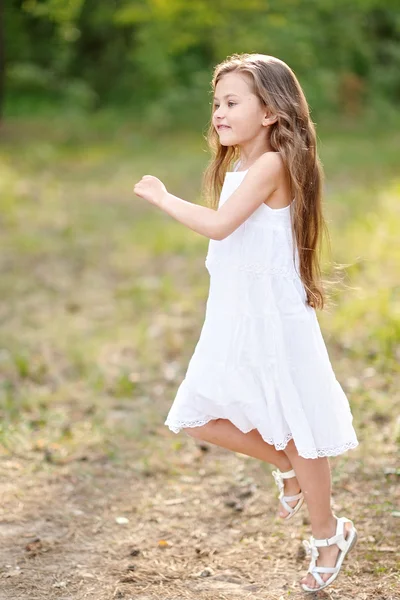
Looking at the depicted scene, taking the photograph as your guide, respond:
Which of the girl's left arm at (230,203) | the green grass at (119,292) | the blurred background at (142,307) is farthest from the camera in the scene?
the green grass at (119,292)

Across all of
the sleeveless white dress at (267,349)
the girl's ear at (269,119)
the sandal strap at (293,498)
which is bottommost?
the sandal strap at (293,498)

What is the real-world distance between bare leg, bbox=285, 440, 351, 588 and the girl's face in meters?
0.96

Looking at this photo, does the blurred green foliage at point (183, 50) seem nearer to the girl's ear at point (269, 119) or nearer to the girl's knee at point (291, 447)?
the girl's ear at point (269, 119)

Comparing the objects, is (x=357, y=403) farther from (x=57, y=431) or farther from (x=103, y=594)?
(x=103, y=594)

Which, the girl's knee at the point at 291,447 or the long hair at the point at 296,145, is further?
the girl's knee at the point at 291,447

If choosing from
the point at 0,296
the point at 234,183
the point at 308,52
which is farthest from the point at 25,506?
the point at 308,52

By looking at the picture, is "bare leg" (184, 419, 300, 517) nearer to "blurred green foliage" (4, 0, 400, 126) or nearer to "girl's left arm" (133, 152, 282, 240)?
"girl's left arm" (133, 152, 282, 240)

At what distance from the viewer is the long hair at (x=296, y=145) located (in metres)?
2.67

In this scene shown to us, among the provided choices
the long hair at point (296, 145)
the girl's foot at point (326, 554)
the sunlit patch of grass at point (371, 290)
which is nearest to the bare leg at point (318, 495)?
the girl's foot at point (326, 554)

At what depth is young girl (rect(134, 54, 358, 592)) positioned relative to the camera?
2.67m

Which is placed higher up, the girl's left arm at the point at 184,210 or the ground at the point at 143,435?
the girl's left arm at the point at 184,210

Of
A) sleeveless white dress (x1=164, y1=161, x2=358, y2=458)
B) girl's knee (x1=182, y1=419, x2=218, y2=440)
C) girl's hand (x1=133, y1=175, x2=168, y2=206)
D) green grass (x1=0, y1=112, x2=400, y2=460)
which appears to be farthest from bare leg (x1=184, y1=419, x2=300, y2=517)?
green grass (x1=0, y1=112, x2=400, y2=460)

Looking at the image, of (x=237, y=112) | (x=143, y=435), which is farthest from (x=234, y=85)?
(x=143, y=435)

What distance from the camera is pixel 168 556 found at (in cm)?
317
